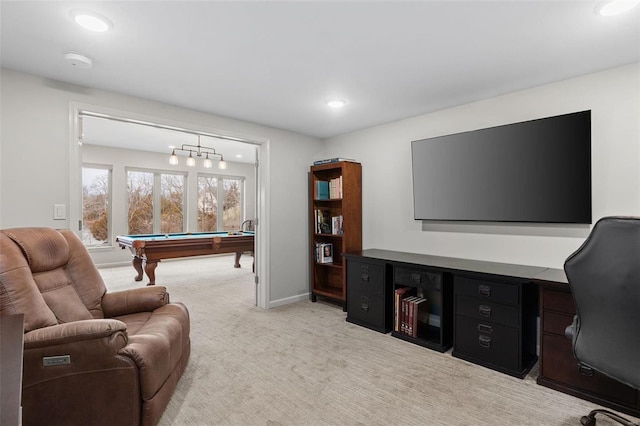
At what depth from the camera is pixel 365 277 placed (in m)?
3.42

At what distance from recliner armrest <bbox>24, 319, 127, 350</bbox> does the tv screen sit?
2.88 meters

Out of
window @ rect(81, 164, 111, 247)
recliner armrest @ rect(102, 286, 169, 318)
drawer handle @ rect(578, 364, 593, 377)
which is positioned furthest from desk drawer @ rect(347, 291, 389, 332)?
window @ rect(81, 164, 111, 247)

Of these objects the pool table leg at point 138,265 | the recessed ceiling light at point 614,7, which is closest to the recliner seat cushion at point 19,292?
the recessed ceiling light at point 614,7

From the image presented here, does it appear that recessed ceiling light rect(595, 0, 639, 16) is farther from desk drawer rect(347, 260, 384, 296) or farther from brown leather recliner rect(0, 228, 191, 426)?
brown leather recliner rect(0, 228, 191, 426)

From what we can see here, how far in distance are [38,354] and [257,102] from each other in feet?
8.19

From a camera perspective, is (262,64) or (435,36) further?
(262,64)

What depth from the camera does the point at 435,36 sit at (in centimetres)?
198

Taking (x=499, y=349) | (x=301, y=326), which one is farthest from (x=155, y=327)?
(x=499, y=349)

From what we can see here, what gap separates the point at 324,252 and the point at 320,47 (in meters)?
2.68

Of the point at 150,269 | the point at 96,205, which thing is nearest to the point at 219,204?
the point at 96,205

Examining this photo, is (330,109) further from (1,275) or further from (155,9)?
→ (1,275)

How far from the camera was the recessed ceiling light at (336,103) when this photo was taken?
3.11 metres

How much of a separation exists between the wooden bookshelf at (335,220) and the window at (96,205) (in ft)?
16.3

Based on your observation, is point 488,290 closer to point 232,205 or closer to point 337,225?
point 337,225
